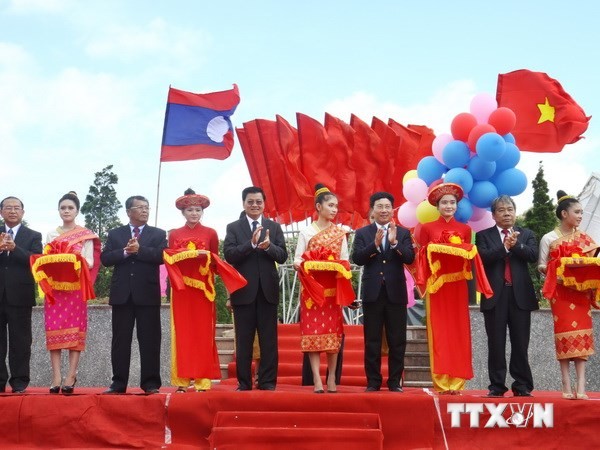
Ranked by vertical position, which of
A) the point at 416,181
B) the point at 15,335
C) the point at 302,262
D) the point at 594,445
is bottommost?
the point at 594,445

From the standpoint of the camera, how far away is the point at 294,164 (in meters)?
11.3

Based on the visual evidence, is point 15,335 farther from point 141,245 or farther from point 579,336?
point 579,336

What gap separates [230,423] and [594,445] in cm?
248

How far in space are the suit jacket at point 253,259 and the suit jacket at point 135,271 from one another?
1.91 ft

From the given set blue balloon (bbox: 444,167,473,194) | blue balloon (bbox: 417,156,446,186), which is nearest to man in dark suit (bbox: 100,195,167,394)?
blue balloon (bbox: 444,167,473,194)

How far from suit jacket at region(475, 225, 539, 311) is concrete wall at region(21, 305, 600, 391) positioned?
7.14 feet

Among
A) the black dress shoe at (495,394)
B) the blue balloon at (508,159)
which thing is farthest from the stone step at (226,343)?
the black dress shoe at (495,394)

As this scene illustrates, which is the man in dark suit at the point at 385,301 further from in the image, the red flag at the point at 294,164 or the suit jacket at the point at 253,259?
the red flag at the point at 294,164

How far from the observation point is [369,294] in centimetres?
545

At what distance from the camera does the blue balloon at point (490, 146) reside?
7.55 metres

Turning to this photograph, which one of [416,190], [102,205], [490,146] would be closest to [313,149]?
[416,190]

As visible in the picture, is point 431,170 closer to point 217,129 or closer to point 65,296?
point 217,129

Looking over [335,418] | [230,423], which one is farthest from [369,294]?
[230,423]

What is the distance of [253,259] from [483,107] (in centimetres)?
389
